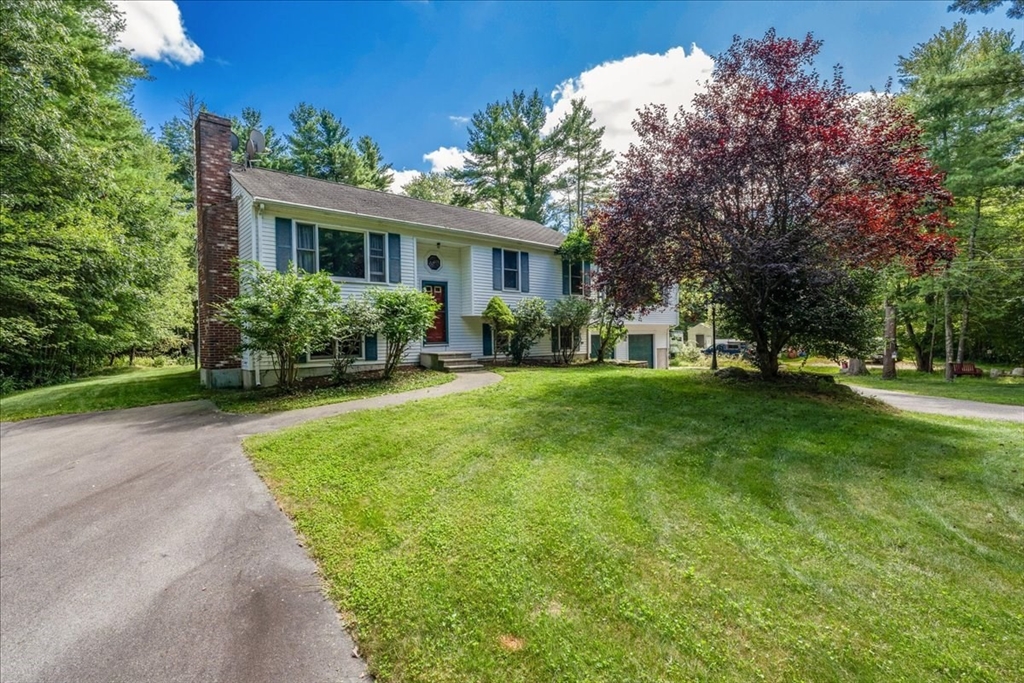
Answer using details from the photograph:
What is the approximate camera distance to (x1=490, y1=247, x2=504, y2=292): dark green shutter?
14.7 m

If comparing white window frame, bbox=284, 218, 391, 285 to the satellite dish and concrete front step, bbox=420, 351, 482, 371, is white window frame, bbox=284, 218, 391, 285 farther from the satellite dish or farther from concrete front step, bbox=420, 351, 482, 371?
the satellite dish

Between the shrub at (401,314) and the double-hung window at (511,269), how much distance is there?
17.2 feet

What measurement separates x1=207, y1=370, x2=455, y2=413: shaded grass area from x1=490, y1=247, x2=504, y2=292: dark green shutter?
4.92 metres

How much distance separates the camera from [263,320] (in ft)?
26.8

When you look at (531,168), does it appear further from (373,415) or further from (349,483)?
(349,483)

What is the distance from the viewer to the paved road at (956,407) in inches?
302

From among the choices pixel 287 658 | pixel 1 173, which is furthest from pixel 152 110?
pixel 287 658

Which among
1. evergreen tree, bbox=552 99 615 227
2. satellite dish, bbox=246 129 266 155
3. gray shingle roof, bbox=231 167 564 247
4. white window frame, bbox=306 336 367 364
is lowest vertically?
white window frame, bbox=306 336 367 364

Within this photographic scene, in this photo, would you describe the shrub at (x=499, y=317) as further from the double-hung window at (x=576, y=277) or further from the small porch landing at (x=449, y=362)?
the double-hung window at (x=576, y=277)

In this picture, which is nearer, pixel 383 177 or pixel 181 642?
pixel 181 642

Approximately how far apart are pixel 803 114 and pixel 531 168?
921 inches

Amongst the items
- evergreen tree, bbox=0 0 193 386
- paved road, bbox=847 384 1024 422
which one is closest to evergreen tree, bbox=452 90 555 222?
evergreen tree, bbox=0 0 193 386

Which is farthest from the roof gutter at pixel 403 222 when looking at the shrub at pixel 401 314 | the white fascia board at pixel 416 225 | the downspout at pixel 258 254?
the shrub at pixel 401 314

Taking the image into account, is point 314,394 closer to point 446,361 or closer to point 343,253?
point 446,361
